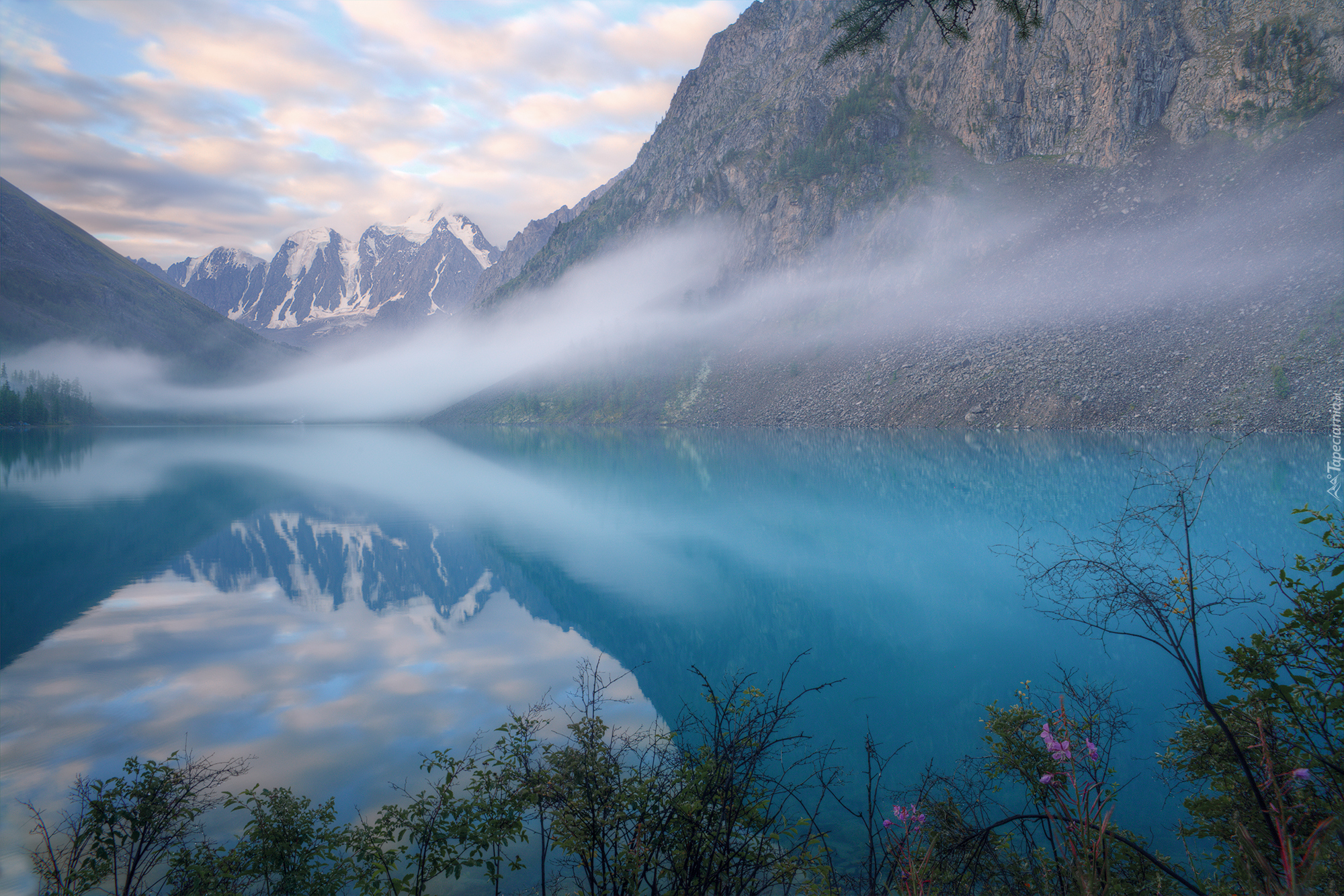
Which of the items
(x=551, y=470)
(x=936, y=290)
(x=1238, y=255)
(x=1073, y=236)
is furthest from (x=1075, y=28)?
(x=551, y=470)

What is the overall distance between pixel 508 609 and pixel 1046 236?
118283mm

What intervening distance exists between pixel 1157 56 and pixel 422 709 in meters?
146

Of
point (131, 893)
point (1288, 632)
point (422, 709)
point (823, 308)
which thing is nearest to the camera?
point (1288, 632)

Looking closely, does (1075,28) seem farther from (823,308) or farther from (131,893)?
(131,893)

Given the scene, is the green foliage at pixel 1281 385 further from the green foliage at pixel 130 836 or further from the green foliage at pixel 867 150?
the green foliage at pixel 130 836

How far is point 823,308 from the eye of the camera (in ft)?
442

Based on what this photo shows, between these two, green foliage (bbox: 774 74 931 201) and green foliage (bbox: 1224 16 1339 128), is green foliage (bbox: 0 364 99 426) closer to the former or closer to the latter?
green foliage (bbox: 774 74 931 201)

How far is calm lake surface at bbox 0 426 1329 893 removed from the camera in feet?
42.1

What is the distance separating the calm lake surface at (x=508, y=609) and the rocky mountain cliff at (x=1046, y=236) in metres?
32.4

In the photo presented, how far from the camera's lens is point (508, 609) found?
21.4 m

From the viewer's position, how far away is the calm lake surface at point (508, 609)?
1284 centimetres

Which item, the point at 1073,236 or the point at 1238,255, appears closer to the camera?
the point at 1238,255

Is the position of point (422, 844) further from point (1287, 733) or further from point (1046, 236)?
point (1046, 236)

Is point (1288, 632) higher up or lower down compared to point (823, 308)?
lower down
